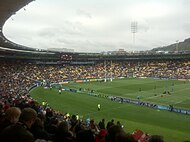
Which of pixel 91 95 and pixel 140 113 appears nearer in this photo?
pixel 140 113

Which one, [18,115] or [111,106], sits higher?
[18,115]

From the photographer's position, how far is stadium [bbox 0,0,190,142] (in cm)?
720

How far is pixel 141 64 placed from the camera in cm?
11812

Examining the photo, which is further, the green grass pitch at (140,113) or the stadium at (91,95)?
the green grass pitch at (140,113)

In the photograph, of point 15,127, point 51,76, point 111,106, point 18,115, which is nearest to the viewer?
point 15,127

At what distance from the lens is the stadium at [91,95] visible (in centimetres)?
720

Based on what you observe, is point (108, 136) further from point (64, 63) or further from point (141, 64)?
point (141, 64)

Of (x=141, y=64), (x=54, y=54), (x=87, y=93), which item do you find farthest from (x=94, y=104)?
(x=141, y=64)

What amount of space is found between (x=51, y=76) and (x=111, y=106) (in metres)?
52.1

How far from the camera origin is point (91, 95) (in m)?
55.4

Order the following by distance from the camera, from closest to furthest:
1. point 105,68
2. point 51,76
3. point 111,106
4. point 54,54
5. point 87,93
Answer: point 111,106
point 87,93
point 51,76
point 54,54
point 105,68

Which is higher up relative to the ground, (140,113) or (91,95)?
(140,113)

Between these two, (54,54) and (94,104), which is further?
(54,54)

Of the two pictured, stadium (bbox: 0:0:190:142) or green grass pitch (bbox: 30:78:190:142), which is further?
green grass pitch (bbox: 30:78:190:142)
